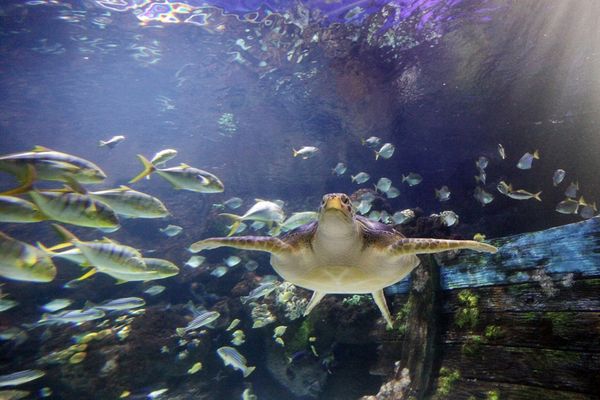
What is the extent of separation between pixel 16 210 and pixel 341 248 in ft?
10.8

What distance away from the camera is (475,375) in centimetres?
309

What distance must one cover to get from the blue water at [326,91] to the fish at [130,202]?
3388 mm

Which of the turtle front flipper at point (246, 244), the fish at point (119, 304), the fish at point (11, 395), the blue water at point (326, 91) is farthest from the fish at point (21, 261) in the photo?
the blue water at point (326, 91)

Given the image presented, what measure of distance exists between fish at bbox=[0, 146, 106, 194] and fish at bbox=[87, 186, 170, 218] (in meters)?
0.25

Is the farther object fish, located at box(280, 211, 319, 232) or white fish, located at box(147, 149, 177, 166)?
fish, located at box(280, 211, 319, 232)

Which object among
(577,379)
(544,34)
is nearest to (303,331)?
(577,379)

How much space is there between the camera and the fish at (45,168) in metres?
3.30

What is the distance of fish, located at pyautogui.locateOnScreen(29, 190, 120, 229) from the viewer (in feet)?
10.6

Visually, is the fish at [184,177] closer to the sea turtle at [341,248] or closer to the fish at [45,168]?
the fish at [45,168]

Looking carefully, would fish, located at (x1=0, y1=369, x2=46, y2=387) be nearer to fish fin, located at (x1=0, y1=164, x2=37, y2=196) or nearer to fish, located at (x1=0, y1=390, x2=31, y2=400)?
fish, located at (x1=0, y1=390, x2=31, y2=400)

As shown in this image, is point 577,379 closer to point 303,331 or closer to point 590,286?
point 590,286

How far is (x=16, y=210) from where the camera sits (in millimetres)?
3152

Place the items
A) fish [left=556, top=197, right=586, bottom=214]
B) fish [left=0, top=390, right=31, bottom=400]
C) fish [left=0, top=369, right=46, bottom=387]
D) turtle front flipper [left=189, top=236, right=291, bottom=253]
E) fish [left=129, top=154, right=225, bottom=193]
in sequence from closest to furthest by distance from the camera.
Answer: turtle front flipper [left=189, top=236, right=291, bottom=253]
fish [left=0, top=369, right=46, bottom=387]
fish [left=0, top=390, right=31, bottom=400]
fish [left=129, top=154, right=225, bottom=193]
fish [left=556, top=197, right=586, bottom=214]

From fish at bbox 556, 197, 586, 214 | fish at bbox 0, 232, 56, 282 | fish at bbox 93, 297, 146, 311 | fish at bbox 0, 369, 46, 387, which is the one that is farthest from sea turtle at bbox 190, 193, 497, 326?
fish at bbox 556, 197, 586, 214
